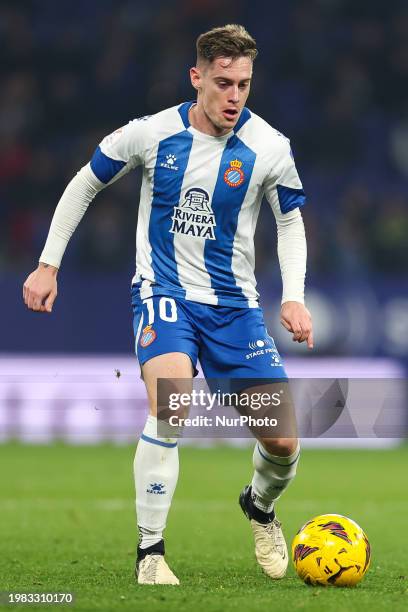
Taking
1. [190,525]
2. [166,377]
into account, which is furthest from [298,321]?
[190,525]

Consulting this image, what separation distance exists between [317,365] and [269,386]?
855cm

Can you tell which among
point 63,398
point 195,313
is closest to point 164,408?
point 195,313

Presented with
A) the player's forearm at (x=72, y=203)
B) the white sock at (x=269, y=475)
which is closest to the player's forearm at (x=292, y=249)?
the white sock at (x=269, y=475)

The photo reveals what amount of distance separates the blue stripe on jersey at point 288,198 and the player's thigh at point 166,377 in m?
0.87

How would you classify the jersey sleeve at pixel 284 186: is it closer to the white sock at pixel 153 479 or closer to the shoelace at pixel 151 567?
the white sock at pixel 153 479

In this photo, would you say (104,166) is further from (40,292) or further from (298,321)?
(298,321)

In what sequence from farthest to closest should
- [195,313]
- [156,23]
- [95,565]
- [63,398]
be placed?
[156,23] < [63,398] < [95,565] < [195,313]

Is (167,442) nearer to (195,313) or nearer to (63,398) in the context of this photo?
(195,313)

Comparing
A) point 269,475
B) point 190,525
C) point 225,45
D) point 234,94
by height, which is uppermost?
point 225,45

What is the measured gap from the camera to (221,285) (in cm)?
552

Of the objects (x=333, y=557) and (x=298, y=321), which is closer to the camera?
(x=333, y=557)

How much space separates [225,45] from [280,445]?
5.70 ft

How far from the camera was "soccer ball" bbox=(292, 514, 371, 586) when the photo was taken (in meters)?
5.16

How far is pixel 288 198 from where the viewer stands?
5.62 meters
